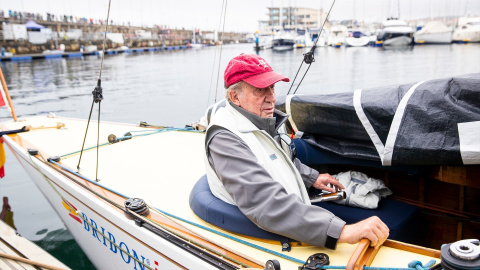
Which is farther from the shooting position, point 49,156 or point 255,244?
point 49,156

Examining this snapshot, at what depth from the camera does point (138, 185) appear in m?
3.33

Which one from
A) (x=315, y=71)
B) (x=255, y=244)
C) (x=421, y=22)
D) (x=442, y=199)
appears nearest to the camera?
(x=255, y=244)

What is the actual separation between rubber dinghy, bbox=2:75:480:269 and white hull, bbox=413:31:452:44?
2291 inches

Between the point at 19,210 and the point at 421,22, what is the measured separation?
294 ft

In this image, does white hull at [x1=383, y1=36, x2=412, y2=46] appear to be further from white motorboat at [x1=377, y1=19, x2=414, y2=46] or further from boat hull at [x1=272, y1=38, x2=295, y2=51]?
boat hull at [x1=272, y1=38, x2=295, y2=51]

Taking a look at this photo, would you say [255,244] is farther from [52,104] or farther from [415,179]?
[52,104]

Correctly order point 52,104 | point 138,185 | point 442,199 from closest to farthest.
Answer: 1. point 442,199
2. point 138,185
3. point 52,104

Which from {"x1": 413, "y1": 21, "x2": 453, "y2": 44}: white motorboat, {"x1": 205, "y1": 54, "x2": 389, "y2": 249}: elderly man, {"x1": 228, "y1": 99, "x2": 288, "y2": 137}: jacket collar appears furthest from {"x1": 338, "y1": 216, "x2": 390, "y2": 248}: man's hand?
{"x1": 413, "y1": 21, "x2": 453, "y2": 44}: white motorboat

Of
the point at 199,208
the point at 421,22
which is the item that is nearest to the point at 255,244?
the point at 199,208

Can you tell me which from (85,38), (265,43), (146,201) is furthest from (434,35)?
(146,201)

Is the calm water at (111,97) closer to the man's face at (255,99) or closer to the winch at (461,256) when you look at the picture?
the man's face at (255,99)

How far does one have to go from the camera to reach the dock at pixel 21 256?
3.28 metres

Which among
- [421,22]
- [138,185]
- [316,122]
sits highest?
[421,22]

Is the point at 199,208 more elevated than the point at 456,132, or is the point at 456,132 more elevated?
the point at 456,132
